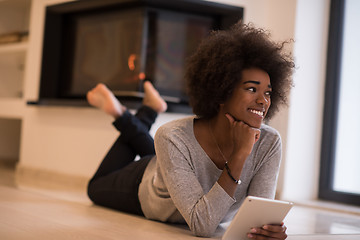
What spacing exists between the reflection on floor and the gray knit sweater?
0.13 m

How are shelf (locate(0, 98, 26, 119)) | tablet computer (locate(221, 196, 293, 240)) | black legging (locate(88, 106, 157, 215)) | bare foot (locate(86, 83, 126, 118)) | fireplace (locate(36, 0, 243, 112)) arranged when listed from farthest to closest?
shelf (locate(0, 98, 26, 119)), fireplace (locate(36, 0, 243, 112)), bare foot (locate(86, 83, 126, 118)), black legging (locate(88, 106, 157, 215)), tablet computer (locate(221, 196, 293, 240))

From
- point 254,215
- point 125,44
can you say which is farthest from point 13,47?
point 254,215

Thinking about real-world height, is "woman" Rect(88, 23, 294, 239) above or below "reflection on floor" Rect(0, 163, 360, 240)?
above

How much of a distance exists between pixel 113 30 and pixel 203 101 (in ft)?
6.45

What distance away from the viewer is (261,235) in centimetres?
155

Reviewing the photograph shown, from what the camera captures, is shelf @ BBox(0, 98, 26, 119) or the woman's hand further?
shelf @ BBox(0, 98, 26, 119)

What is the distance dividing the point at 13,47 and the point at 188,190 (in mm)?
3006

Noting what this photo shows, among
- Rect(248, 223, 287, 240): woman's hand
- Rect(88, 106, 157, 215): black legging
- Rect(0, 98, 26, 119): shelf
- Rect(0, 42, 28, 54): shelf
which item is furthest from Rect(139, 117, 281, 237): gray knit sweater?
Rect(0, 42, 28, 54): shelf

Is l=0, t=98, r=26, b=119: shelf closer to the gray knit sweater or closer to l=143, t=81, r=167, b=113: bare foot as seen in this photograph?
l=143, t=81, r=167, b=113: bare foot

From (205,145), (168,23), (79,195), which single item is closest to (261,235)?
(205,145)

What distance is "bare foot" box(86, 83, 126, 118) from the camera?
2.46 m

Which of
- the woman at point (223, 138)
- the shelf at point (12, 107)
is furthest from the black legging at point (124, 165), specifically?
the shelf at point (12, 107)

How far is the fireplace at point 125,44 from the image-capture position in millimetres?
3318

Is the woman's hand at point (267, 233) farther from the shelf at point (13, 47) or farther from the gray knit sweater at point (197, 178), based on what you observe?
the shelf at point (13, 47)
